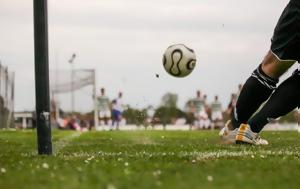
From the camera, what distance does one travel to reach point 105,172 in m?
4.55

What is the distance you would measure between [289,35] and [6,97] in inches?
988

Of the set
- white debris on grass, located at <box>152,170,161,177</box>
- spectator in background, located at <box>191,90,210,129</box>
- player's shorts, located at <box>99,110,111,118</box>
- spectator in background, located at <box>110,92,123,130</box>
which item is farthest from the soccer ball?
spectator in background, located at <box>191,90,210,129</box>

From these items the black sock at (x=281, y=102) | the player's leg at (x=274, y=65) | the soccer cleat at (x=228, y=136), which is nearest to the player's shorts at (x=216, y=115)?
the soccer cleat at (x=228, y=136)

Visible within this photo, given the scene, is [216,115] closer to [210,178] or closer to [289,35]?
[289,35]

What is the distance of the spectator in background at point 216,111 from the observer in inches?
1441

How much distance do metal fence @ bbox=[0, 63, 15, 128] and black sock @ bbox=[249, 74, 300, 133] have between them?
21.8 meters

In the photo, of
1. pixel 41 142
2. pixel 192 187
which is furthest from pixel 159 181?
pixel 41 142

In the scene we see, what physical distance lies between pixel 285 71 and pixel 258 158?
2013mm

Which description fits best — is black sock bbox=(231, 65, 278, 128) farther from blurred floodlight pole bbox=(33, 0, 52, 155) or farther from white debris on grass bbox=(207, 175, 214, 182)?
white debris on grass bbox=(207, 175, 214, 182)

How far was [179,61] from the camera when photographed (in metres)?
9.50

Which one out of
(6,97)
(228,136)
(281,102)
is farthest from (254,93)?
(6,97)

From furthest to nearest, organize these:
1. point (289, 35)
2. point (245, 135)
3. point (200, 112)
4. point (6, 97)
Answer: point (200, 112) → point (6, 97) → point (245, 135) → point (289, 35)

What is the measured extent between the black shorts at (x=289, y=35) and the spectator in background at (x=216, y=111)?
1157 inches

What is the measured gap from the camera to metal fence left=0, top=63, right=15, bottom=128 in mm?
28767
